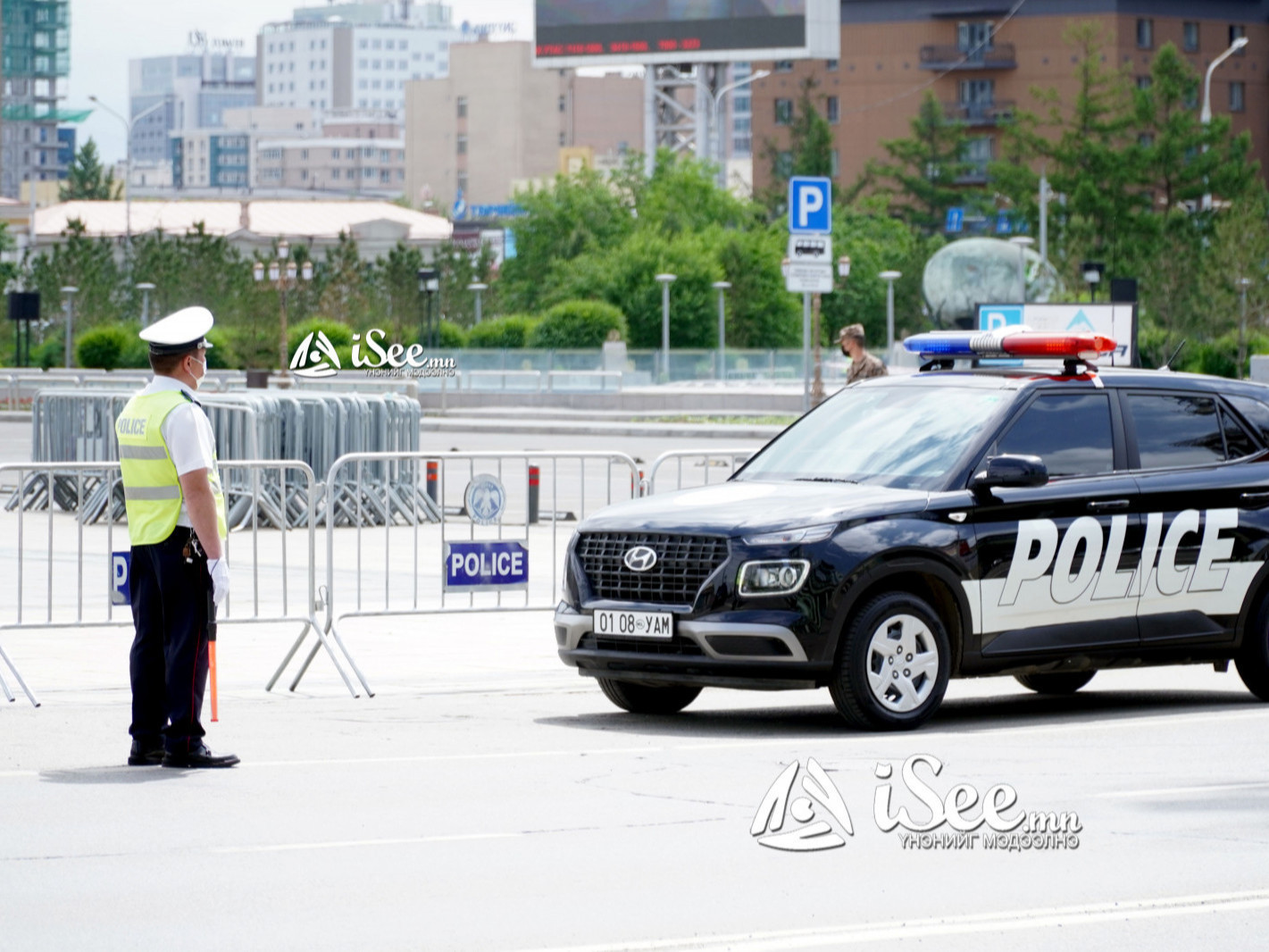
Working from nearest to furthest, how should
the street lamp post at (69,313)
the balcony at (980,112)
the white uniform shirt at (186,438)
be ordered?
the white uniform shirt at (186,438) < the street lamp post at (69,313) < the balcony at (980,112)

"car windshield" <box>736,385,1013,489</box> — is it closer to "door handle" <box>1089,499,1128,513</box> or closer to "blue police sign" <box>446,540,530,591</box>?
"door handle" <box>1089,499,1128,513</box>

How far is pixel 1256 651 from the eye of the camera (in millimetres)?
11586

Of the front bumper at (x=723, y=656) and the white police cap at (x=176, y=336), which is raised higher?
the white police cap at (x=176, y=336)

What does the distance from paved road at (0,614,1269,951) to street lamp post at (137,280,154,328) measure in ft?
221

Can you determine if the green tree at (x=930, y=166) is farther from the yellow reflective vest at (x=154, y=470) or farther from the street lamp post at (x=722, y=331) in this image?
the yellow reflective vest at (x=154, y=470)

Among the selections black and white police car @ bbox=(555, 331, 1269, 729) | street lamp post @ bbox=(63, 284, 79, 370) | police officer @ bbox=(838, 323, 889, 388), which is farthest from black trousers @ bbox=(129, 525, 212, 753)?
street lamp post @ bbox=(63, 284, 79, 370)

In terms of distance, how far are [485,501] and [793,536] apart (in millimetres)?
4440

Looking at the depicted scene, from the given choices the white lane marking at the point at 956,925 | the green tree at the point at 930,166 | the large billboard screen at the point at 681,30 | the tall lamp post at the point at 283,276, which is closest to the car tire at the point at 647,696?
the white lane marking at the point at 956,925

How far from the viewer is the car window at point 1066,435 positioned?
10891mm

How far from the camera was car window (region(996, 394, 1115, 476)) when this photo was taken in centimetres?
1089

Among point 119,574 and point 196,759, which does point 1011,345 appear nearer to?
point 196,759

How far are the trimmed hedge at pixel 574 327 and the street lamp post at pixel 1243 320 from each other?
18.6 meters

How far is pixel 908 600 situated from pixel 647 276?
65.3m

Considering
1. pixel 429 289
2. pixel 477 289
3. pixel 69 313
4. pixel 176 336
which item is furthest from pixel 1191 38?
pixel 176 336
